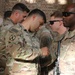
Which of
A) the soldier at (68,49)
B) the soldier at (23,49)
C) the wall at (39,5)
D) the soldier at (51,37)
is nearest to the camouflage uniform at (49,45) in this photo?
the soldier at (51,37)

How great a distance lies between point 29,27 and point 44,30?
599 millimetres

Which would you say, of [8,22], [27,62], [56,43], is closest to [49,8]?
[8,22]

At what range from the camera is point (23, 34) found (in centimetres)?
296

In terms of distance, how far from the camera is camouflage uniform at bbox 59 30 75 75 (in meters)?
2.99

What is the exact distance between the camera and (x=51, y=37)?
342 centimetres

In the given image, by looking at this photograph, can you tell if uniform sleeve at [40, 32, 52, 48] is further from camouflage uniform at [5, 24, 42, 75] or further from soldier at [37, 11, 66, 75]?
camouflage uniform at [5, 24, 42, 75]

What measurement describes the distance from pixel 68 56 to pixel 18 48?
1.83 ft

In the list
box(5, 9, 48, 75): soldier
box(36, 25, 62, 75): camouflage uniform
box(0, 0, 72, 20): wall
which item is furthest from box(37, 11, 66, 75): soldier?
box(0, 0, 72, 20): wall

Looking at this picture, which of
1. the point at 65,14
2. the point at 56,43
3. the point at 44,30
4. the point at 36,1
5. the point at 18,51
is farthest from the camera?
the point at 36,1

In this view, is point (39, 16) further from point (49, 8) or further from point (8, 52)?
point (49, 8)

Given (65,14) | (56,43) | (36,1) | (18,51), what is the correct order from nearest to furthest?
(18,51) < (65,14) < (56,43) < (36,1)

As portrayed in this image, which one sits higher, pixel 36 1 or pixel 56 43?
pixel 36 1

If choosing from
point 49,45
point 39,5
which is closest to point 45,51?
point 49,45

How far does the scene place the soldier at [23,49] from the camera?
113 inches
